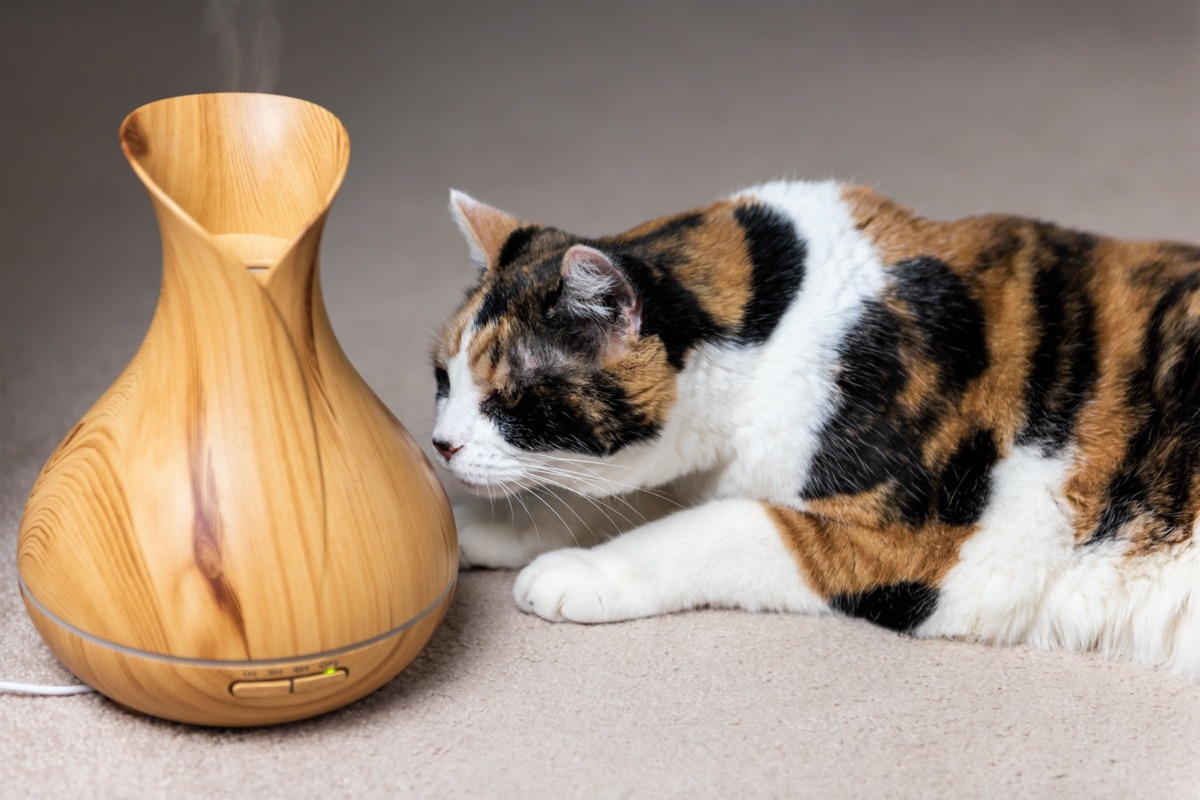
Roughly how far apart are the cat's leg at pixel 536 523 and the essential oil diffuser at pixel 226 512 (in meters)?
0.38

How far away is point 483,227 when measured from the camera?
5.15 feet

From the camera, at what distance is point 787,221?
1536 mm

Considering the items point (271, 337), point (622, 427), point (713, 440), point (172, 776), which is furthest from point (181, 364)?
point (713, 440)

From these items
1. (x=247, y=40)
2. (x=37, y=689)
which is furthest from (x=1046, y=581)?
(x=247, y=40)

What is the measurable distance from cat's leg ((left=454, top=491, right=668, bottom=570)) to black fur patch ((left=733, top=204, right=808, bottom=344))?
11.4 inches

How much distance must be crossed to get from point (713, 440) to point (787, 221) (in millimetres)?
301

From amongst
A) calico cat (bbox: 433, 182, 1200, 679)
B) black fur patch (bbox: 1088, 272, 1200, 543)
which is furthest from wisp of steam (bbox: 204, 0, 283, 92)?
black fur patch (bbox: 1088, 272, 1200, 543)

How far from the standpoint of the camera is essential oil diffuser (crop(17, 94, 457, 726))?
1.05m

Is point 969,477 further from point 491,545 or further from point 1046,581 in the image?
point 491,545

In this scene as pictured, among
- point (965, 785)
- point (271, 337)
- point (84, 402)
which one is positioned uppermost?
point (271, 337)

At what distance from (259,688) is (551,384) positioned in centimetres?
47

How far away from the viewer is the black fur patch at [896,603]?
1426 millimetres

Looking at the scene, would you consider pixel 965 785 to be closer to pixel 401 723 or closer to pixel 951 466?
pixel 951 466

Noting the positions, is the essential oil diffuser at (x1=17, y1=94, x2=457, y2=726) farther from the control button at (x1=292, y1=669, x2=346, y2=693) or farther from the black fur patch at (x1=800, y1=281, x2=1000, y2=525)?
the black fur patch at (x1=800, y1=281, x2=1000, y2=525)
